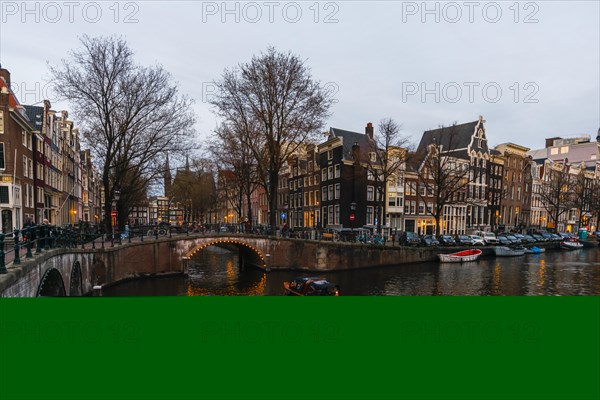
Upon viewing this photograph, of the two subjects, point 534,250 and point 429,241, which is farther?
point 534,250

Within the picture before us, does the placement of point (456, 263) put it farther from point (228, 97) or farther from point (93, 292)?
point (93, 292)

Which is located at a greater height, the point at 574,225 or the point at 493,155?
the point at 493,155

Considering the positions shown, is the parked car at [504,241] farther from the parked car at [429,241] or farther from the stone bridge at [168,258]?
the stone bridge at [168,258]

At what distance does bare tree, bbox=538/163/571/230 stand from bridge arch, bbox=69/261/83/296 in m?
77.9

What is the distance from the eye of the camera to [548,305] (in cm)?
621

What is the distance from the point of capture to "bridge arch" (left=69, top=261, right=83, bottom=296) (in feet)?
64.2

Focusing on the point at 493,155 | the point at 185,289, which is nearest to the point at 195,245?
the point at 185,289

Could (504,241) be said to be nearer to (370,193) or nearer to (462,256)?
(462,256)

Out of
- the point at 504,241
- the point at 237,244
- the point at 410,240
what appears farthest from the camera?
the point at 504,241

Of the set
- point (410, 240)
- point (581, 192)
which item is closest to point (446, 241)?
point (410, 240)

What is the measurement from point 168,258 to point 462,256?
97.2ft

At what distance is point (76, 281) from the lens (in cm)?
2050

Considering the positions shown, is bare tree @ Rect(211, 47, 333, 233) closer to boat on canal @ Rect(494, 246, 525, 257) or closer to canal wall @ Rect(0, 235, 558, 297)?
canal wall @ Rect(0, 235, 558, 297)

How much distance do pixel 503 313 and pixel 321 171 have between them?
4581 centimetres
